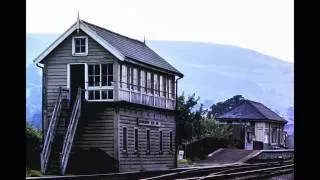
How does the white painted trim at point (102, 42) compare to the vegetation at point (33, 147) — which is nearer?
the vegetation at point (33, 147)

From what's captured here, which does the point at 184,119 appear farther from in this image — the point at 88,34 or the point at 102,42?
the point at 88,34

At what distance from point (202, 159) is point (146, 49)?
94 cm

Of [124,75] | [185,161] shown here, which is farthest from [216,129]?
[124,75]

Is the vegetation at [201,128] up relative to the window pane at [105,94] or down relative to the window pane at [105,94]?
down

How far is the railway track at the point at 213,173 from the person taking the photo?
10.4 feet

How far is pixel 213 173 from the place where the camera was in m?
3.39

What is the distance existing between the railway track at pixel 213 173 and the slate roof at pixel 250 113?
333mm

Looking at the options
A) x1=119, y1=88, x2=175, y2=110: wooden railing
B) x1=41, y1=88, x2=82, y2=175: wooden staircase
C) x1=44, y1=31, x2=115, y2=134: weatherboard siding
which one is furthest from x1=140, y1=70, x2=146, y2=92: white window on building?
x1=41, y1=88, x2=82, y2=175: wooden staircase

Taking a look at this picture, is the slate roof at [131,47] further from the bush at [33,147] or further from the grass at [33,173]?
the grass at [33,173]

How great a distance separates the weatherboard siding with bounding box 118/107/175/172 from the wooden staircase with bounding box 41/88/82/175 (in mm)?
350

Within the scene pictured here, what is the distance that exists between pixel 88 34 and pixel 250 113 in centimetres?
129

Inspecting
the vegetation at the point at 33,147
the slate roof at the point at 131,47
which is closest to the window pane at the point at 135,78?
the slate roof at the point at 131,47

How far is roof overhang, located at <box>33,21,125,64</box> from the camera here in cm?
323
